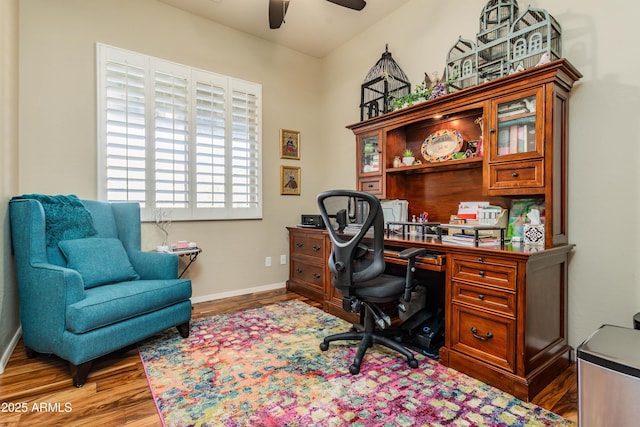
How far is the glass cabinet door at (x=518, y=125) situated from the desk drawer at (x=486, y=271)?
2.37 feet

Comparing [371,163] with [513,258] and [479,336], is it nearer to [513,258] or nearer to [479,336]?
[513,258]

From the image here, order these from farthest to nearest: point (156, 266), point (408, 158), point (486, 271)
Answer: point (408, 158), point (156, 266), point (486, 271)

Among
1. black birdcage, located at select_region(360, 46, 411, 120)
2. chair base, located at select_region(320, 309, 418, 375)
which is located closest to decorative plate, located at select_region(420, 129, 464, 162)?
black birdcage, located at select_region(360, 46, 411, 120)

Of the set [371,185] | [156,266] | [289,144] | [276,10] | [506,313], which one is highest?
[276,10]

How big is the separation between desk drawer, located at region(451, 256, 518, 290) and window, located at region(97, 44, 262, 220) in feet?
7.82

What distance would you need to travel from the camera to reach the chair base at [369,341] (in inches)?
77.4

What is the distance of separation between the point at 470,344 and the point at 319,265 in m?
1.68

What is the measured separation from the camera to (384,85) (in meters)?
3.27

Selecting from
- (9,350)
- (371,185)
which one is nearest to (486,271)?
(371,185)

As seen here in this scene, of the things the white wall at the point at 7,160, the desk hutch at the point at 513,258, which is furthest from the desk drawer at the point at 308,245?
the white wall at the point at 7,160

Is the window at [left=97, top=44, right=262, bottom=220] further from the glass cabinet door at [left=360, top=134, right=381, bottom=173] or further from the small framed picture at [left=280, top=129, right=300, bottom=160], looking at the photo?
the glass cabinet door at [left=360, top=134, right=381, bottom=173]

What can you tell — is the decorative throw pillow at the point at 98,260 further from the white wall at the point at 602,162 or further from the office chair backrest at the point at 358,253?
the white wall at the point at 602,162

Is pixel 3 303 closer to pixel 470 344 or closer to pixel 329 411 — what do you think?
pixel 329 411

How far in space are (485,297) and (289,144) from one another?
2852mm
